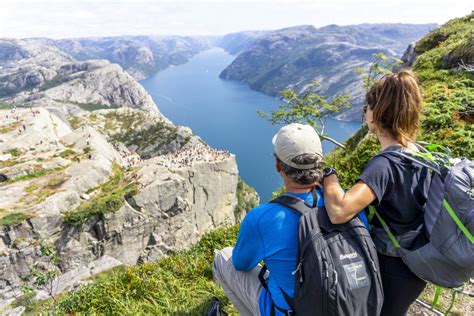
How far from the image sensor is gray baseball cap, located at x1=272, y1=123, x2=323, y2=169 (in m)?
3.48

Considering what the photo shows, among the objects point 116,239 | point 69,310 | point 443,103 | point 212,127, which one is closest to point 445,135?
point 443,103

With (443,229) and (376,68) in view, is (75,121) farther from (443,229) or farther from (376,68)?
(443,229)

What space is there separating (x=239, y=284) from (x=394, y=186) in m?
2.60

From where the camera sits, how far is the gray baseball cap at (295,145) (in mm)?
3482

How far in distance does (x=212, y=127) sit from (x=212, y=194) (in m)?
117

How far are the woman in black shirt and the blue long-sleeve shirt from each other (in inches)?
15.7

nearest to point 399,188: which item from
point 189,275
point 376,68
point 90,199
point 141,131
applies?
point 189,275

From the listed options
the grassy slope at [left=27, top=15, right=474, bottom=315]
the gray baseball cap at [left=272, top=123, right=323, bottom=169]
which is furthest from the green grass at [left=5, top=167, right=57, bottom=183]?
the gray baseball cap at [left=272, top=123, right=323, bottom=169]

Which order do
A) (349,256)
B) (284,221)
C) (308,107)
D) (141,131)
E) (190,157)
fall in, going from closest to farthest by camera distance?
(349,256) < (284,221) < (308,107) < (190,157) < (141,131)

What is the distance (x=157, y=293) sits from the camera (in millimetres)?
6629

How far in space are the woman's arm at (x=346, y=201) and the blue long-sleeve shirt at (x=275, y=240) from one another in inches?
7.5

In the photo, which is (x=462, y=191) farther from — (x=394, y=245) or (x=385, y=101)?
(x=385, y=101)

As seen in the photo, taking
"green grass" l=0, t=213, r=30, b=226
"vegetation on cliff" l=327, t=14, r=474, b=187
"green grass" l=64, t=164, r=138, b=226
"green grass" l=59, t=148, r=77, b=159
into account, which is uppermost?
"vegetation on cliff" l=327, t=14, r=474, b=187

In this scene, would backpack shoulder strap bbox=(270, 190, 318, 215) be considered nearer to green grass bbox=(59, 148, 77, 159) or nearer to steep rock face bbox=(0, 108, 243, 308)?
steep rock face bbox=(0, 108, 243, 308)
